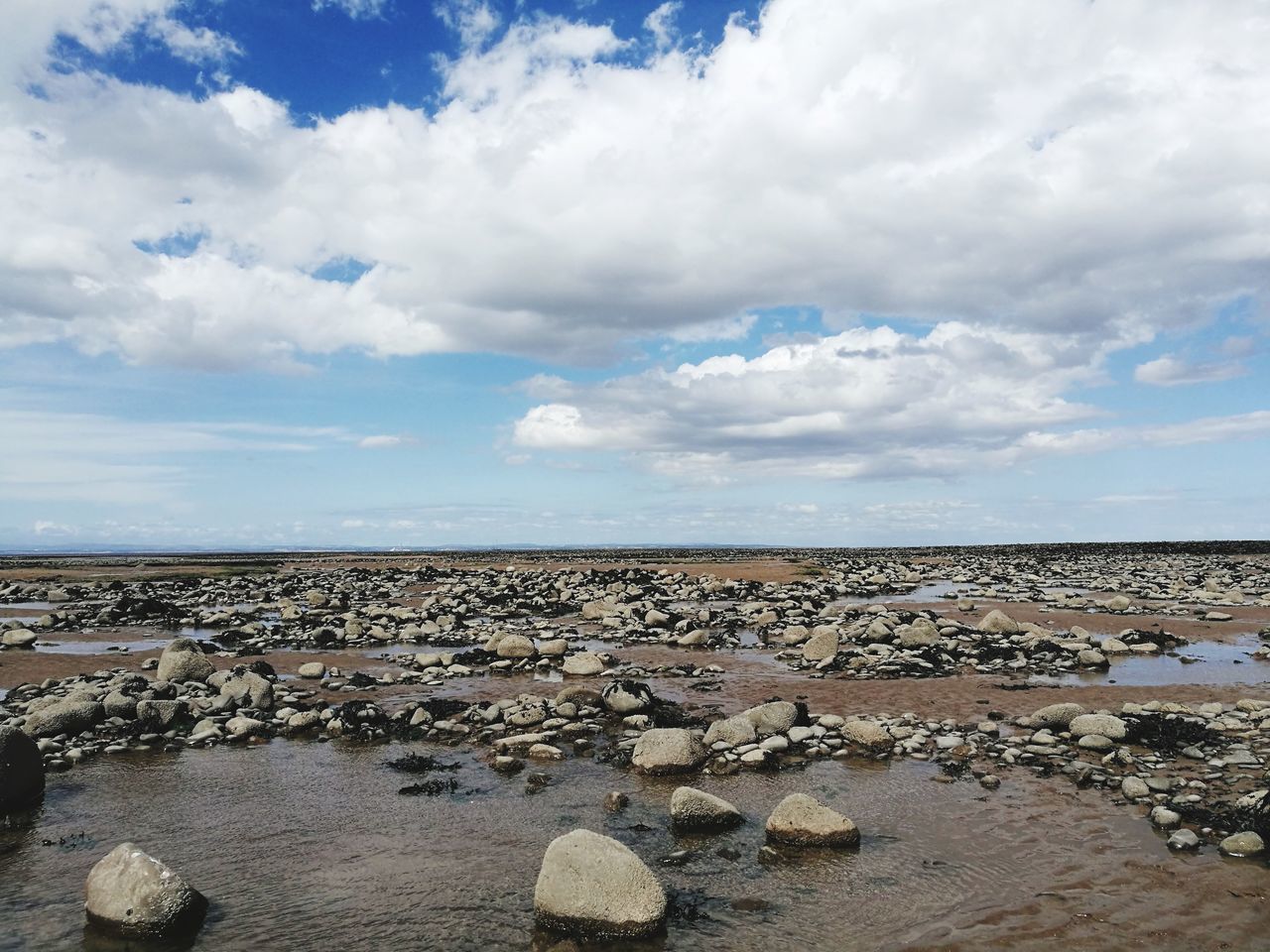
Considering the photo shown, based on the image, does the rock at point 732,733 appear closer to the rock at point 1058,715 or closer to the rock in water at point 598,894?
the rock at point 1058,715

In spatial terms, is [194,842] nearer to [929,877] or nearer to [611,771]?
[611,771]

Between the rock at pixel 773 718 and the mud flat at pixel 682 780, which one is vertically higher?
the rock at pixel 773 718

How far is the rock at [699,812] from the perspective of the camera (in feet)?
33.7

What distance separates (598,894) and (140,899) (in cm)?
462

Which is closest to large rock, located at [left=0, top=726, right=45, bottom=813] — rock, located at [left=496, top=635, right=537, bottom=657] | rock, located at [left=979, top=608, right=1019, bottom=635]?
rock, located at [left=496, top=635, right=537, bottom=657]

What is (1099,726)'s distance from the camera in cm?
1388

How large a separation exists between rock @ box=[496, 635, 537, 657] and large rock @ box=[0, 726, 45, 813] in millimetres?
12714

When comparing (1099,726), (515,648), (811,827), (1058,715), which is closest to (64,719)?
(515,648)

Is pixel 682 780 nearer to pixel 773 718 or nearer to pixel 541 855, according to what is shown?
pixel 773 718

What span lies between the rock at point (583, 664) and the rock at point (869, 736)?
876 cm

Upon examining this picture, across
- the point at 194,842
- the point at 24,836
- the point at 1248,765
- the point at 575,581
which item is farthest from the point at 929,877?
the point at 575,581

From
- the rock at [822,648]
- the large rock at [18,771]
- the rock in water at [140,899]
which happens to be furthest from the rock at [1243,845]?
the large rock at [18,771]

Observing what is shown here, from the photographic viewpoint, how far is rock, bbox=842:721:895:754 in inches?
547

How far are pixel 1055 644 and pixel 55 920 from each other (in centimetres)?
2425
